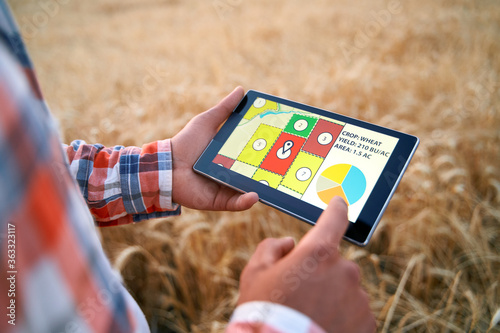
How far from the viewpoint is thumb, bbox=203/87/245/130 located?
3.67ft

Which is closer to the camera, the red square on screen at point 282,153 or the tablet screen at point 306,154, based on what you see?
the tablet screen at point 306,154

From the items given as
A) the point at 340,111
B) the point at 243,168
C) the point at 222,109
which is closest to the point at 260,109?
the point at 222,109

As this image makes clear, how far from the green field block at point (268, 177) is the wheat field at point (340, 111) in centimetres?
52

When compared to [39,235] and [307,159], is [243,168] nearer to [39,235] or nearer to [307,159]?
[307,159]

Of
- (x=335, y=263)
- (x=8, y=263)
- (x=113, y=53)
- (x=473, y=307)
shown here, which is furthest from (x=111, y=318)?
(x=113, y=53)

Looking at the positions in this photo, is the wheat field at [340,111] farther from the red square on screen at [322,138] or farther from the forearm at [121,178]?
the red square on screen at [322,138]

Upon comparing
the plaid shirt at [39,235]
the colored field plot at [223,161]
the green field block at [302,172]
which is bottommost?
the plaid shirt at [39,235]

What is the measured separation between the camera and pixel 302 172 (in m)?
0.91

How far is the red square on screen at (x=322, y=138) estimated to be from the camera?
3.05 ft

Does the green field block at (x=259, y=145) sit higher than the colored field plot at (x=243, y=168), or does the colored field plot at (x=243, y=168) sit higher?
the green field block at (x=259, y=145)

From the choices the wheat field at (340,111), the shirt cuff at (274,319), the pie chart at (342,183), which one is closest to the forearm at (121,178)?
the wheat field at (340,111)

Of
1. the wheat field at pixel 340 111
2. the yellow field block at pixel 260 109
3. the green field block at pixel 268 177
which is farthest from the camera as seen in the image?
the wheat field at pixel 340 111

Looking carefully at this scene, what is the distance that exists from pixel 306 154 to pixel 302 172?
65 mm

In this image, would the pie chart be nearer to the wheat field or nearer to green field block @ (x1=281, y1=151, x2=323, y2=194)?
green field block @ (x1=281, y1=151, x2=323, y2=194)
